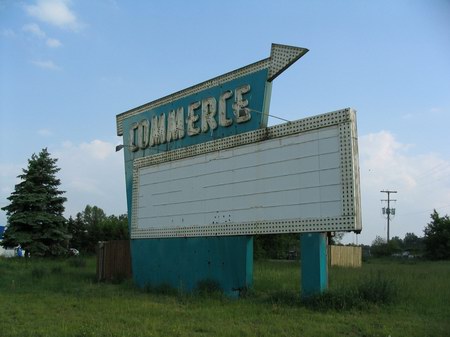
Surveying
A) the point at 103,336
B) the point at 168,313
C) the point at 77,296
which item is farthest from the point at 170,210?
the point at 103,336

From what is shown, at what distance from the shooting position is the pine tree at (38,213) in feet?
123

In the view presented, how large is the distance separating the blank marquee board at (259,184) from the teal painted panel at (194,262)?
1.51ft

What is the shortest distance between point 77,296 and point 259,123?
690 cm

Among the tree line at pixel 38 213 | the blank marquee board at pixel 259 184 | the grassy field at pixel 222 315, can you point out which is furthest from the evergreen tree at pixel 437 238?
the blank marquee board at pixel 259 184

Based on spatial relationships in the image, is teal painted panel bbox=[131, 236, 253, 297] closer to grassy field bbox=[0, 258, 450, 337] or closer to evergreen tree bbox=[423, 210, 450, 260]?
grassy field bbox=[0, 258, 450, 337]

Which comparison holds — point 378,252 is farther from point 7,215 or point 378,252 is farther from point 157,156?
point 157,156

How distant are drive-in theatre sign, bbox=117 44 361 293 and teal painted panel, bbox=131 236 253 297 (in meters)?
0.03

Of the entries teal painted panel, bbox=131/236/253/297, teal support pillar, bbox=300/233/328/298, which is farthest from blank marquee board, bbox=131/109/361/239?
teal painted panel, bbox=131/236/253/297

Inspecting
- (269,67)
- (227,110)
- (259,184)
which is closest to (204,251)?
(259,184)

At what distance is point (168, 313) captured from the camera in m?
10.4

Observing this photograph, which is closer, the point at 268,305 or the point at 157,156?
the point at 268,305

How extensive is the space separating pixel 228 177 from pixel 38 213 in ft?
94.5

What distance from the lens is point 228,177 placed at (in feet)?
43.9

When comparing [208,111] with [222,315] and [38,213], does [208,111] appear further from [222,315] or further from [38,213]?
[38,213]
